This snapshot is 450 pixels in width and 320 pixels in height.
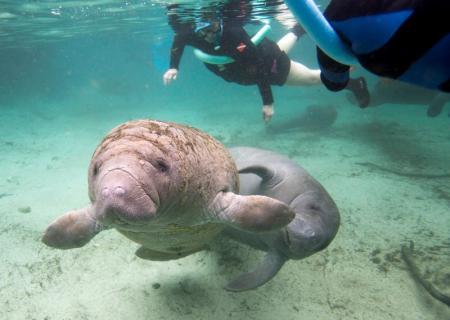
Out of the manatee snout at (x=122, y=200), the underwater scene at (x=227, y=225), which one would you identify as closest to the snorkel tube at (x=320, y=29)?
the underwater scene at (x=227, y=225)

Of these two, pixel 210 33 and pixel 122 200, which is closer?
pixel 122 200

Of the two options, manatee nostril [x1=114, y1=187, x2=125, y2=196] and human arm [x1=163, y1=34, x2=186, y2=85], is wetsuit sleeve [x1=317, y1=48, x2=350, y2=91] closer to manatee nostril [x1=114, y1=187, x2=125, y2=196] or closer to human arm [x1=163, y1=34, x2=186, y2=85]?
manatee nostril [x1=114, y1=187, x2=125, y2=196]

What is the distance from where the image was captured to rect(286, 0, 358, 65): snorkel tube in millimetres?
1383

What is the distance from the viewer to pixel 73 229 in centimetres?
319

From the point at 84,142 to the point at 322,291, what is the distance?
11557 mm

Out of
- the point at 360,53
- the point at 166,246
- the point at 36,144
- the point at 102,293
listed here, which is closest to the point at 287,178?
the point at 166,246

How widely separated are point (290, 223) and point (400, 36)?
2.86 m

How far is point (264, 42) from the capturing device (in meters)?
9.55

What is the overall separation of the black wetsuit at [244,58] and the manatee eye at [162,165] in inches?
240

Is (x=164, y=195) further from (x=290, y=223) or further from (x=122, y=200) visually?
(x=290, y=223)

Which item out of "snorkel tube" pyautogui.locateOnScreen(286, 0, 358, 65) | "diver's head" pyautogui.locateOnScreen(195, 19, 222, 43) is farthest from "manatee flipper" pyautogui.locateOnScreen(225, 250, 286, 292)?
"diver's head" pyautogui.locateOnScreen(195, 19, 222, 43)

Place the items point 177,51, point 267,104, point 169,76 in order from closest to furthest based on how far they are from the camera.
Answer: point 267,104 < point 169,76 < point 177,51

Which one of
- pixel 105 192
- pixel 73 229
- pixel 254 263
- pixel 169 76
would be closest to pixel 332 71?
pixel 105 192

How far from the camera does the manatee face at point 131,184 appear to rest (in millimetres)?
2047
